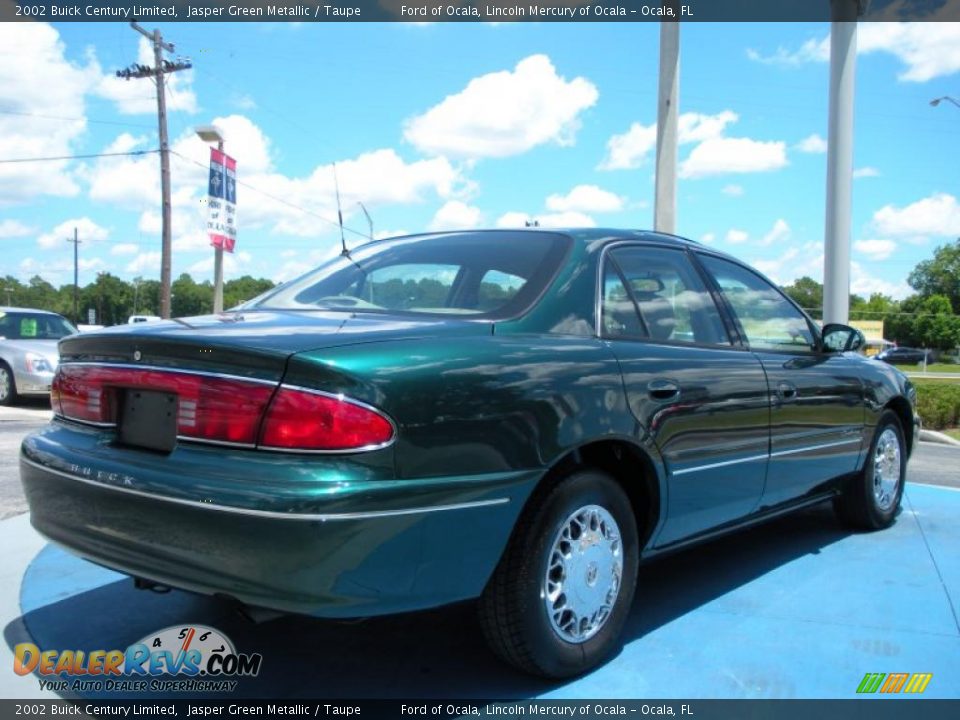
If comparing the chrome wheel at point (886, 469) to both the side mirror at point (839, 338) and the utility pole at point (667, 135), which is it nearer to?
the side mirror at point (839, 338)

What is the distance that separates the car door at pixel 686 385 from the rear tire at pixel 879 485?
1.41m

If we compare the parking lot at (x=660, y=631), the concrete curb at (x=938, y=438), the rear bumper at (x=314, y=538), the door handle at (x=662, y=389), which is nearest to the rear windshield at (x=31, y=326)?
the parking lot at (x=660, y=631)

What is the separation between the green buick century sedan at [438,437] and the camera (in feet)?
7.22

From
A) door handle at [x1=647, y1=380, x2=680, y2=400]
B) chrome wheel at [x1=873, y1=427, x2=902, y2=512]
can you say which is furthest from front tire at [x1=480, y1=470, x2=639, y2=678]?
chrome wheel at [x1=873, y1=427, x2=902, y2=512]

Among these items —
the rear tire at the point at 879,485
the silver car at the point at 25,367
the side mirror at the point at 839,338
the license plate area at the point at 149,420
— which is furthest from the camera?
the silver car at the point at 25,367

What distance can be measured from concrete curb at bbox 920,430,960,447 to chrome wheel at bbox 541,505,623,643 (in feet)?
29.9

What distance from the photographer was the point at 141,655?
295 cm

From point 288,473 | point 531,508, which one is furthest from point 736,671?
point 288,473

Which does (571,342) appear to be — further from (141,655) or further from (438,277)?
(141,655)

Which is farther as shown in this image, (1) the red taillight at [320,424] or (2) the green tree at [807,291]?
(2) the green tree at [807,291]

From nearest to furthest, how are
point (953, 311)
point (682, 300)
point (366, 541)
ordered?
point (366, 541)
point (682, 300)
point (953, 311)

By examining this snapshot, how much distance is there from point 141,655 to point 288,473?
1.29 metres

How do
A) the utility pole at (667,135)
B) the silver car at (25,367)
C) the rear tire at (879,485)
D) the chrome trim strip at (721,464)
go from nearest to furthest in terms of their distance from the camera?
the chrome trim strip at (721,464), the rear tire at (879,485), the utility pole at (667,135), the silver car at (25,367)

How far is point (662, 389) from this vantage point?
3.09 metres
